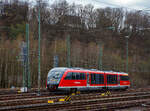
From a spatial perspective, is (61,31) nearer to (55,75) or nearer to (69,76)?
(69,76)

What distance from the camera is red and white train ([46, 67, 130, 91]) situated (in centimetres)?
2097

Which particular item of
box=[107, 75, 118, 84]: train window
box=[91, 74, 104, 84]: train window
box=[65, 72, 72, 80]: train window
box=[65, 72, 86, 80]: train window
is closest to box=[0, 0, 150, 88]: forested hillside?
box=[107, 75, 118, 84]: train window

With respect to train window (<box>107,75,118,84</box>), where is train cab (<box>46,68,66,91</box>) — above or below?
above

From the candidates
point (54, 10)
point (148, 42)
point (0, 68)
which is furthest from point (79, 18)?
point (148, 42)

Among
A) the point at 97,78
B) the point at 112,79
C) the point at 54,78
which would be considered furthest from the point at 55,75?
the point at 112,79

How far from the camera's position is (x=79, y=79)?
22.7 metres

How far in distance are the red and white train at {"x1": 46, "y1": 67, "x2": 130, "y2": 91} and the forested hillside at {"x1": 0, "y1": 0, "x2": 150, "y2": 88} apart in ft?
22.9

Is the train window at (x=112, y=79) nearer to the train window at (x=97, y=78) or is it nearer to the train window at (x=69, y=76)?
the train window at (x=97, y=78)

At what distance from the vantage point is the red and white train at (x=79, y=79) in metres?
21.0

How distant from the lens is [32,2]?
30.5 meters

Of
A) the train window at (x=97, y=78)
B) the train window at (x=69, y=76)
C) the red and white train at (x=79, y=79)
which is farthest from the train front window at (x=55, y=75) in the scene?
the train window at (x=97, y=78)

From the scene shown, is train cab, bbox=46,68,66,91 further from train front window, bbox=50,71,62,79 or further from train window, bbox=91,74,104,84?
train window, bbox=91,74,104,84

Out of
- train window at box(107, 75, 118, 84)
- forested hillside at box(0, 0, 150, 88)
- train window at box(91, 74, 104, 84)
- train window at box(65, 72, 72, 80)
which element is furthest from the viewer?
forested hillside at box(0, 0, 150, 88)

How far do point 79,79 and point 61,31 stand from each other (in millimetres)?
14234
